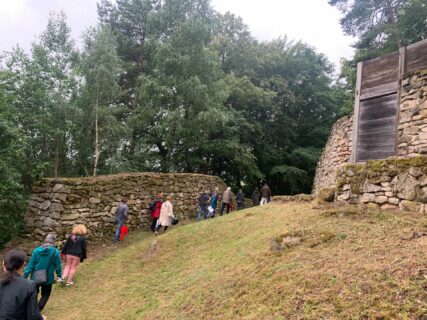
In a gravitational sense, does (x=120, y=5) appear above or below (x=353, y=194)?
above

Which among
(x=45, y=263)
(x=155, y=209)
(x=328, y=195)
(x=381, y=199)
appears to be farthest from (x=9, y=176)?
(x=381, y=199)

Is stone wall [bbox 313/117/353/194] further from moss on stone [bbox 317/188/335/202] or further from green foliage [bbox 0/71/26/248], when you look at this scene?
green foliage [bbox 0/71/26/248]

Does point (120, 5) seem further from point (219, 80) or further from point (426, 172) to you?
point (426, 172)

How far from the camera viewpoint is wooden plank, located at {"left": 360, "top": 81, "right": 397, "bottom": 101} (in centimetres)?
822

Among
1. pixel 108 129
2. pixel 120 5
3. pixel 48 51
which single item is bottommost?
pixel 108 129

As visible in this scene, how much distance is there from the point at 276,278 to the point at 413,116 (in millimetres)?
5486

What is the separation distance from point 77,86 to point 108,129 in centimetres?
250

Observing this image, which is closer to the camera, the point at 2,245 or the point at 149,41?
the point at 2,245

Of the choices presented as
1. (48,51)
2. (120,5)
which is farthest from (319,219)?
(120,5)

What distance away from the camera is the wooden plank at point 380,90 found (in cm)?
822

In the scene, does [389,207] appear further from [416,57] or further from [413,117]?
[416,57]

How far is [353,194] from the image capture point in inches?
262

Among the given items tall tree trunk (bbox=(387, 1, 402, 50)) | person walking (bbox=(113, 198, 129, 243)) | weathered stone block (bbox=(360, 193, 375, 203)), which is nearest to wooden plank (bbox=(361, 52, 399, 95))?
weathered stone block (bbox=(360, 193, 375, 203))

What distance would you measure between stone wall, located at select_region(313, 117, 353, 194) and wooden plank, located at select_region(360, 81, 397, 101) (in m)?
4.84
